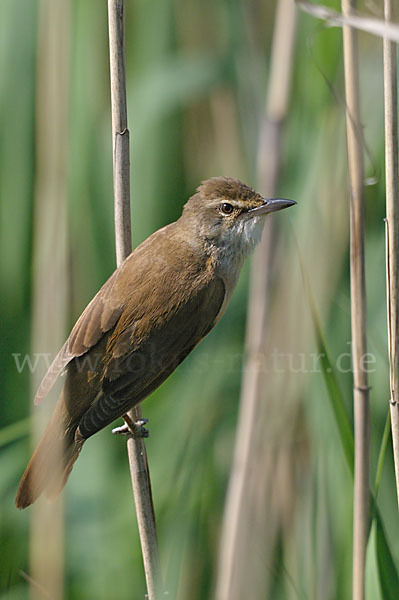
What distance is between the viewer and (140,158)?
2287mm

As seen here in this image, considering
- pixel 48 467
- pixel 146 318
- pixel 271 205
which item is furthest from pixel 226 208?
pixel 48 467

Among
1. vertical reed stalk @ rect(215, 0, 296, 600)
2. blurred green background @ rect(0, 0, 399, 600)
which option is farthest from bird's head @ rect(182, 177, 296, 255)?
vertical reed stalk @ rect(215, 0, 296, 600)

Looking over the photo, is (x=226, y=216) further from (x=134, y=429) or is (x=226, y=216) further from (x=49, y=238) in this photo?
(x=134, y=429)

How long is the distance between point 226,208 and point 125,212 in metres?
0.48

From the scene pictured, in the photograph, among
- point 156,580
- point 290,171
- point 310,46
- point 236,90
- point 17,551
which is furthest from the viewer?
point 236,90

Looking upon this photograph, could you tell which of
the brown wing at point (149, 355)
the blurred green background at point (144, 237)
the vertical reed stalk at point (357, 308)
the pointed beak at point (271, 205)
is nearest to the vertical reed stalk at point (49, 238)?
the blurred green background at point (144, 237)

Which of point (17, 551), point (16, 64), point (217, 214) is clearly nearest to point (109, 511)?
point (17, 551)

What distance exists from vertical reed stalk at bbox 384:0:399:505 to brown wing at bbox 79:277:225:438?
25.3 inches

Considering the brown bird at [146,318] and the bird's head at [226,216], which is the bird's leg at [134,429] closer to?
the brown bird at [146,318]

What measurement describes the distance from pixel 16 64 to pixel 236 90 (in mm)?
734

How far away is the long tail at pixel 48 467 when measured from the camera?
179 centimetres

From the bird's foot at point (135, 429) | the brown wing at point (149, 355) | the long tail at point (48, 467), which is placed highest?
the brown wing at point (149, 355)

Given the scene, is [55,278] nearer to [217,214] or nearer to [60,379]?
[60,379]

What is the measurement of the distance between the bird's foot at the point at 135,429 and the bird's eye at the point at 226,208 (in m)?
0.67
